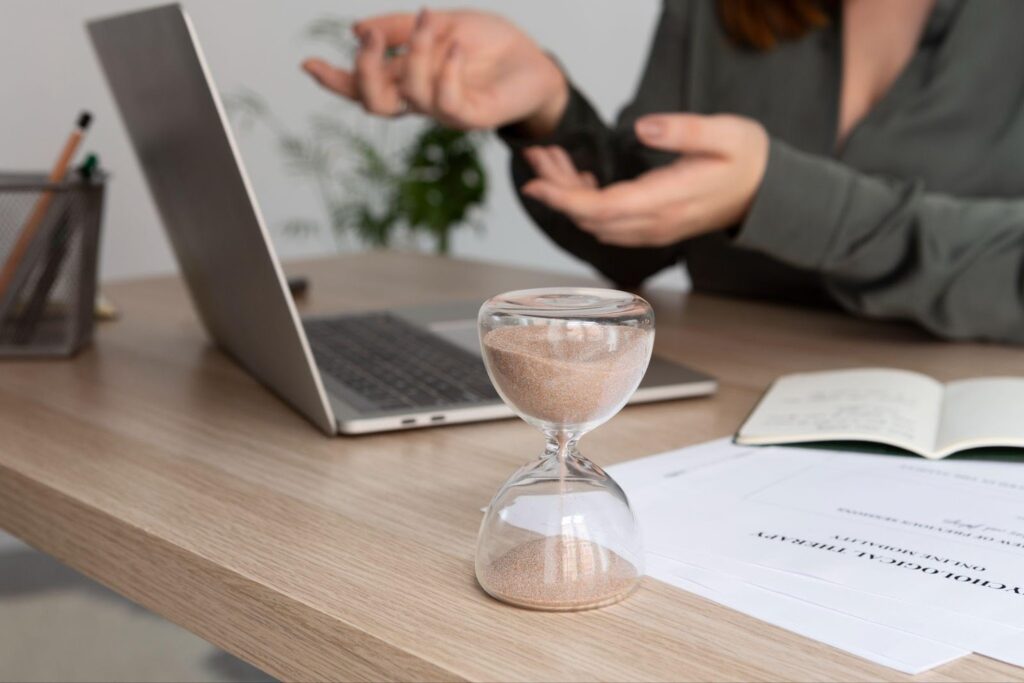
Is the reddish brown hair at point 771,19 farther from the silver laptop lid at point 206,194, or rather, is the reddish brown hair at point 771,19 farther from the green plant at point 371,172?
the green plant at point 371,172

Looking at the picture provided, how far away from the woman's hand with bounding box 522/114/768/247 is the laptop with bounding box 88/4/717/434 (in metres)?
0.13

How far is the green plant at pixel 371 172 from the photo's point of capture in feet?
10.5

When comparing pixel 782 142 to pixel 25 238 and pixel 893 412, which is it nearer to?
pixel 893 412

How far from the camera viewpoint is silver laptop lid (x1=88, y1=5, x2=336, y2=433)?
0.74 m

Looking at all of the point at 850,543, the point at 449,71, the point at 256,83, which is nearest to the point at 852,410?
the point at 850,543

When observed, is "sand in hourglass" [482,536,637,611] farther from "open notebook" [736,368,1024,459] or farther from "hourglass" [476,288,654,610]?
"open notebook" [736,368,1024,459]

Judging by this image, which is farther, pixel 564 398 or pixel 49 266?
pixel 49 266

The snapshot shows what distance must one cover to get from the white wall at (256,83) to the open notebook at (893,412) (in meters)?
2.39

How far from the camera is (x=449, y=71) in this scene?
3.32 ft

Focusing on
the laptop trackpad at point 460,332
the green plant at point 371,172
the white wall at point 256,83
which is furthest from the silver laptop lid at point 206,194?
the green plant at point 371,172

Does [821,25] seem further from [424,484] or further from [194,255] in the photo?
[424,484]

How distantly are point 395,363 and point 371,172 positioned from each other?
2.46 m

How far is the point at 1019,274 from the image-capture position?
109cm

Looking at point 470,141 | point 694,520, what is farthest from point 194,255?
point 470,141
